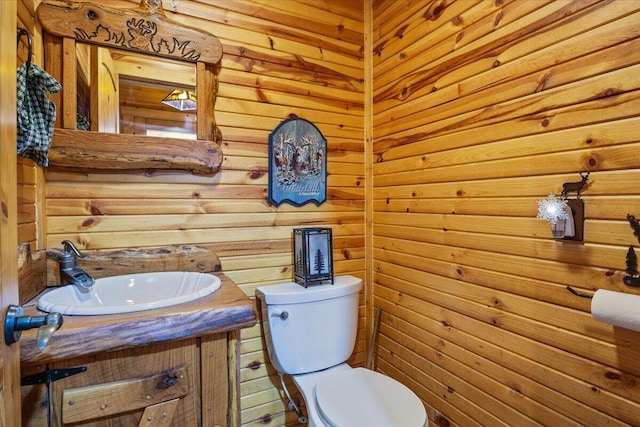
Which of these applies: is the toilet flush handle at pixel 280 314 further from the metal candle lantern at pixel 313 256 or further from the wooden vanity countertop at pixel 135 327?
the wooden vanity countertop at pixel 135 327

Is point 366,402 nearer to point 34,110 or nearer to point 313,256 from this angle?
point 313,256

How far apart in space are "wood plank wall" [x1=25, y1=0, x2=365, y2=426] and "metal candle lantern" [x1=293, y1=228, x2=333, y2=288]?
0.09 m

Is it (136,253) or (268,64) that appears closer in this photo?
(136,253)

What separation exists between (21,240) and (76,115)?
50 cm

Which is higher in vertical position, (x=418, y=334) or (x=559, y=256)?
(x=559, y=256)

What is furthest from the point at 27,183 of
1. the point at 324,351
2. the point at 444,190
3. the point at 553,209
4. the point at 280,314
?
the point at 553,209

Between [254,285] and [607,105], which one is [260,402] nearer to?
[254,285]

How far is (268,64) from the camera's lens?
1.65 metres

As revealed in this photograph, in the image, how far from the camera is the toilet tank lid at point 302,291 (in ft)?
4.77

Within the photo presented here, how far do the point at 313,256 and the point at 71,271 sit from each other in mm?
919

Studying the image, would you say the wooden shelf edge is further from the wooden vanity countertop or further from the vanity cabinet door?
the vanity cabinet door

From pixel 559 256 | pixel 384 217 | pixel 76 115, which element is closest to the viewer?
pixel 559 256

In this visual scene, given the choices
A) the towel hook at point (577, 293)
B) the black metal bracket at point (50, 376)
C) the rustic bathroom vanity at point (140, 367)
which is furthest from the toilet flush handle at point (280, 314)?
the towel hook at point (577, 293)

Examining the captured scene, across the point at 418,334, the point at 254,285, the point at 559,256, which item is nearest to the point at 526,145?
the point at 559,256
